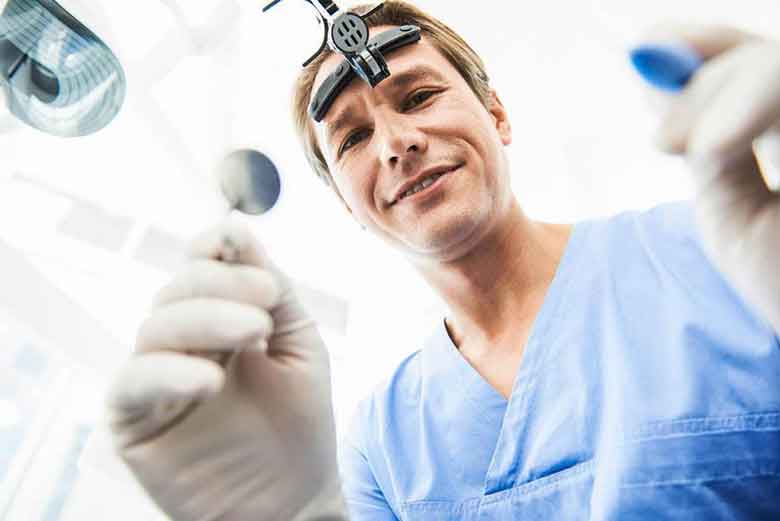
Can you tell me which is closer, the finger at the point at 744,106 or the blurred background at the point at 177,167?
the finger at the point at 744,106

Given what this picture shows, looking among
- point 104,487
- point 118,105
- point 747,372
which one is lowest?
point 104,487

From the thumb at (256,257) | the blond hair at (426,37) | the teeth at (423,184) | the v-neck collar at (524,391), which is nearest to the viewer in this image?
the thumb at (256,257)

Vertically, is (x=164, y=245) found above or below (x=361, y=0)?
below

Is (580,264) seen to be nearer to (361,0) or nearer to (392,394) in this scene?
(392,394)

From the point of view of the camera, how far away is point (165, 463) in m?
0.36

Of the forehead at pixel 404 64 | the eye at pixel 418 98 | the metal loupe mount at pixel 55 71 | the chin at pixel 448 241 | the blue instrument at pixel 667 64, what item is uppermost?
the metal loupe mount at pixel 55 71

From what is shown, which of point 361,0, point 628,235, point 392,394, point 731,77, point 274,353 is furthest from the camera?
point 361,0

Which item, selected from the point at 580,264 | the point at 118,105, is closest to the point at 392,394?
the point at 580,264

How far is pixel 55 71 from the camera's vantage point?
616 mm

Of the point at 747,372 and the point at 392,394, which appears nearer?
the point at 747,372

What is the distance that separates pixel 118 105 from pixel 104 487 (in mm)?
925

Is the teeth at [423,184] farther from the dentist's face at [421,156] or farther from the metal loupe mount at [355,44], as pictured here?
the metal loupe mount at [355,44]

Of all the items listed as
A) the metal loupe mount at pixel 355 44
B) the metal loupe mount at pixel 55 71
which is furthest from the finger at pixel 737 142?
the metal loupe mount at pixel 55 71

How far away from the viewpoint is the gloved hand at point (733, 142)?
282 mm
